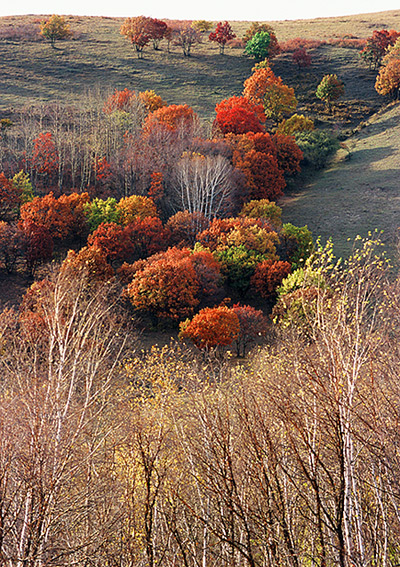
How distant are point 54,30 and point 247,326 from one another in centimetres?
9045

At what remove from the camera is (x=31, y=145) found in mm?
56531

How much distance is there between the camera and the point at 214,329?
Result: 33.4m

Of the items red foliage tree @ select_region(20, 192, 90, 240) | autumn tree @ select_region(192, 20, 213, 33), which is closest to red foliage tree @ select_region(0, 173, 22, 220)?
red foliage tree @ select_region(20, 192, 90, 240)

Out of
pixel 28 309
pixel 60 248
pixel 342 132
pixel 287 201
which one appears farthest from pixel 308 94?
pixel 28 309

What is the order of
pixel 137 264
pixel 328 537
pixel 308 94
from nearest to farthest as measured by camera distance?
pixel 328 537, pixel 137 264, pixel 308 94

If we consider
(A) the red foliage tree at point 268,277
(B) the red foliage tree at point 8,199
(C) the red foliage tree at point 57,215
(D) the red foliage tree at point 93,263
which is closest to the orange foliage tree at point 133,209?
(C) the red foliage tree at point 57,215

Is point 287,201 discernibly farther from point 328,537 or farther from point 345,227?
point 328,537

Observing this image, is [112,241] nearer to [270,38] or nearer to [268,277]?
[268,277]

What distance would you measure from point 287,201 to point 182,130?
15.3 m

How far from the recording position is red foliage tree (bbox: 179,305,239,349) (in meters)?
33.5

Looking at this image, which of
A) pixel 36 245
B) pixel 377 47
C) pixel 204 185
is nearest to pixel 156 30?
pixel 377 47

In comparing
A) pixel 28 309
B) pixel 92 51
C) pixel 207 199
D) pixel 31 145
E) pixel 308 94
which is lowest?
pixel 28 309

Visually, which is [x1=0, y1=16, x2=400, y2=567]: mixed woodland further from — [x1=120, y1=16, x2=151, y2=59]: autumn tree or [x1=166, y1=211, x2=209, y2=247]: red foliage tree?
[x1=120, y1=16, x2=151, y2=59]: autumn tree

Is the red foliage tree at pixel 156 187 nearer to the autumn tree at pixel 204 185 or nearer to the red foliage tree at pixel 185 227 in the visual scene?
the autumn tree at pixel 204 185
